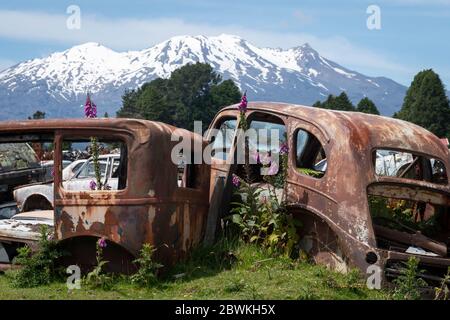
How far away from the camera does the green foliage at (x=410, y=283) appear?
6258mm

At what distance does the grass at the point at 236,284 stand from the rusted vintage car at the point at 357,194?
34 centimetres

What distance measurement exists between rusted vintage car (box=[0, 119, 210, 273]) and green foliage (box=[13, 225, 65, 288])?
132mm

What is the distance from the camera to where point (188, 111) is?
120m

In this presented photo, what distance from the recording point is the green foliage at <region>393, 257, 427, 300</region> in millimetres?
6258

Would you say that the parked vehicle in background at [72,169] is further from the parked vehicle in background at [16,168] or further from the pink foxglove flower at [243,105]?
the pink foxglove flower at [243,105]

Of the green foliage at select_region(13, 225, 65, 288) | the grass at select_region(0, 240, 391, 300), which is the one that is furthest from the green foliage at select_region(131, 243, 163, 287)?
the green foliage at select_region(13, 225, 65, 288)

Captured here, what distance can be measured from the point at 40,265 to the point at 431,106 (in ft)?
243

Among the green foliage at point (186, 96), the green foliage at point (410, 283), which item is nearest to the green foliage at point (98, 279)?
the green foliage at point (410, 283)

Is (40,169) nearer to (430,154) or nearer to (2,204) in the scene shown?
(2,204)

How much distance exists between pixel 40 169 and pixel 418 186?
8.68 meters

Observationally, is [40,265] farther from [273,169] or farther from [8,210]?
[8,210]

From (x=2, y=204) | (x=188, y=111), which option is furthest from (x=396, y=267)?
(x=188, y=111)

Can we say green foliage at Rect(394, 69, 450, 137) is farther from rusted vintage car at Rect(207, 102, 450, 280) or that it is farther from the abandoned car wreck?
the abandoned car wreck

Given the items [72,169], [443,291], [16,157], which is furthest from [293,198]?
[72,169]
